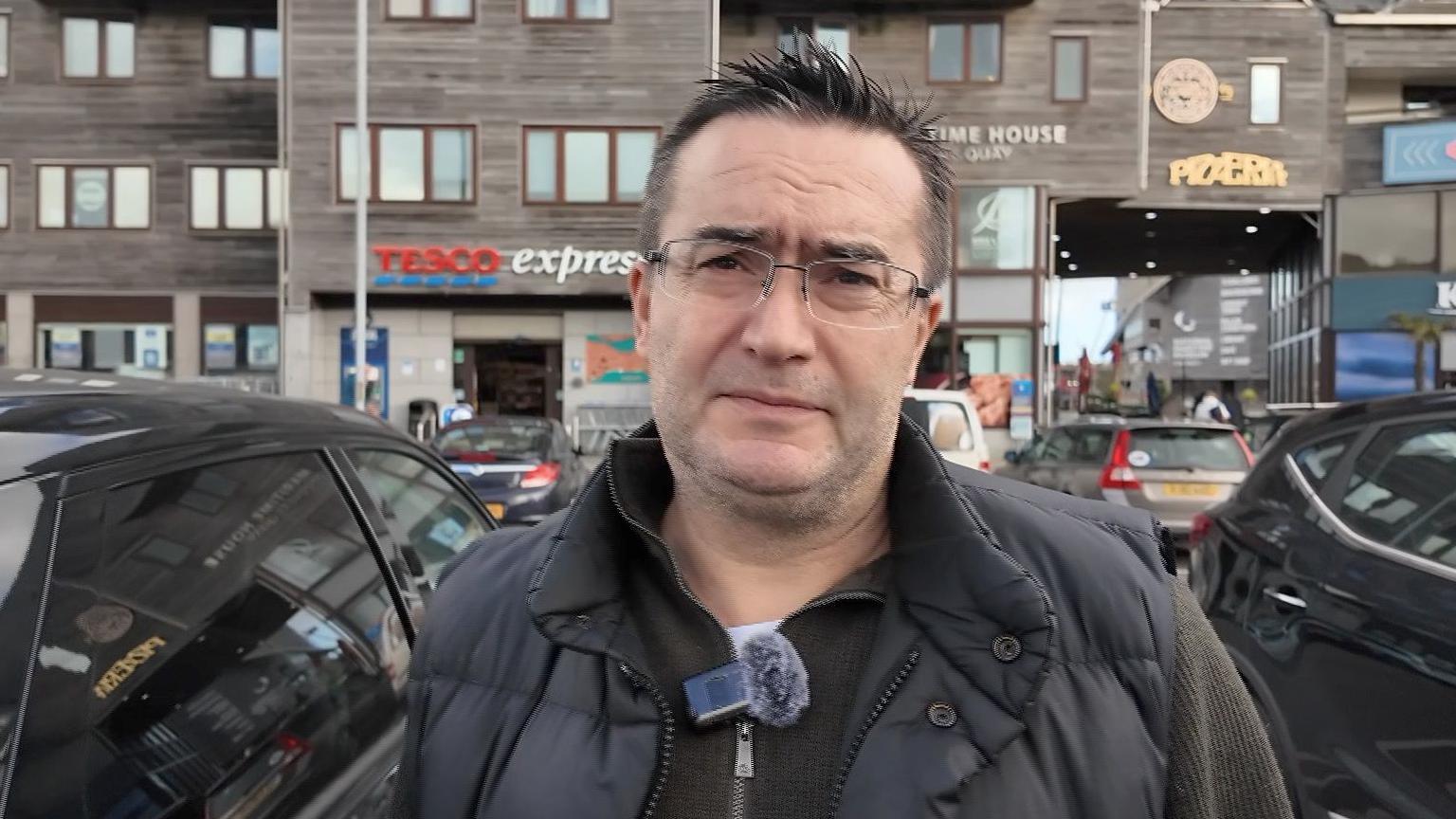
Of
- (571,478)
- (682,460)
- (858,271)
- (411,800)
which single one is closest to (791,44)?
(858,271)

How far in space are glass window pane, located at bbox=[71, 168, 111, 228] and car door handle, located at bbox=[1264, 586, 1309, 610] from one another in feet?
83.9

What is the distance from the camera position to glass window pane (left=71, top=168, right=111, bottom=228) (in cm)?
2317

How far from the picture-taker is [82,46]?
76.1 feet

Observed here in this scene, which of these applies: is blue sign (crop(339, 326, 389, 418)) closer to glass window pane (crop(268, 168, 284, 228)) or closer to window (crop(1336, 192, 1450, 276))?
glass window pane (crop(268, 168, 284, 228))

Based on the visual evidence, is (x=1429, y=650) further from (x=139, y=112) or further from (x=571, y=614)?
(x=139, y=112)

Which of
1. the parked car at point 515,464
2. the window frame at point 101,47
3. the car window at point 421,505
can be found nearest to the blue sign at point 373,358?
the window frame at point 101,47

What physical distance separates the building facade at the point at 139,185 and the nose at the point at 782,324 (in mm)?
23868

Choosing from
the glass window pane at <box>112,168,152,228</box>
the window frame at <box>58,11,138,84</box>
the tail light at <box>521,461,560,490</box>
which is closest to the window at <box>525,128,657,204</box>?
the glass window pane at <box>112,168,152,228</box>

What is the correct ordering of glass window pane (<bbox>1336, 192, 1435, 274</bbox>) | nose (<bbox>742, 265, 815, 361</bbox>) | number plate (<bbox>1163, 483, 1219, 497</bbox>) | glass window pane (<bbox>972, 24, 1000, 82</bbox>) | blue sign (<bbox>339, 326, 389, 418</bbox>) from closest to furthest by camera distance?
nose (<bbox>742, 265, 815, 361</bbox>), number plate (<bbox>1163, 483, 1219, 497</bbox>), glass window pane (<bbox>972, 24, 1000, 82</bbox>), blue sign (<bbox>339, 326, 389, 418</bbox>), glass window pane (<bbox>1336, 192, 1435, 274</bbox>)

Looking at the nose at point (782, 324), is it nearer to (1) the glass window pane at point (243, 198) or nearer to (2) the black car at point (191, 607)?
(2) the black car at point (191, 607)

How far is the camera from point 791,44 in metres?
1.71

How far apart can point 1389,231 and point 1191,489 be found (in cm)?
1874

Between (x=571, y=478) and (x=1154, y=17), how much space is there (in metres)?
19.3

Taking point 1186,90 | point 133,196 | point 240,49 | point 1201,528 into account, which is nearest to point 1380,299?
point 1186,90
